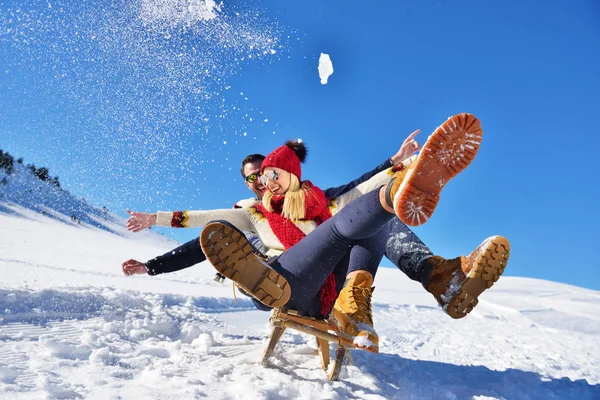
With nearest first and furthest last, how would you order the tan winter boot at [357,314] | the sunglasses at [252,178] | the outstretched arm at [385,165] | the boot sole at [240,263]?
the boot sole at [240,263] < the tan winter boot at [357,314] < the outstretched arm at [385,165] < the sunglasses at [252,178]

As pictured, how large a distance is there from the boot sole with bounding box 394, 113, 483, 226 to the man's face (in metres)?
1.57

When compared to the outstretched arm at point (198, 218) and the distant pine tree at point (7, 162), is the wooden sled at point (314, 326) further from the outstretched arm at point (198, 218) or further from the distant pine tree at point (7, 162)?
the distant pine tree at point (7, 162)

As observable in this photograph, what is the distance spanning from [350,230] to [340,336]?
0.53 meters

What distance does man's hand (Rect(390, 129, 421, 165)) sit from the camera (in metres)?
2.53

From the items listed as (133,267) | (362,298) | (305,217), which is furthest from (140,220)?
(362,298)

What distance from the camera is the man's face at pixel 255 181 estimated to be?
2.86 metres

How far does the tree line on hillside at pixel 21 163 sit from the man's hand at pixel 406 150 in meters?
28.5

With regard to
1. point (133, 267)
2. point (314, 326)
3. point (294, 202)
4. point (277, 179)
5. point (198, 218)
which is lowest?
point (314, 326)

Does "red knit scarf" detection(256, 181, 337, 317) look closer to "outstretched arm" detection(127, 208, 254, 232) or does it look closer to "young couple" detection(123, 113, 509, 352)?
"young couple" detection(123, 113, 509, 352)

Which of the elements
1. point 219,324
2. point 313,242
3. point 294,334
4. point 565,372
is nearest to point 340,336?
point 313,242

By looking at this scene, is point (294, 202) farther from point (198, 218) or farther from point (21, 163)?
point (21, 163)

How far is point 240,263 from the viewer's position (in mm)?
1523

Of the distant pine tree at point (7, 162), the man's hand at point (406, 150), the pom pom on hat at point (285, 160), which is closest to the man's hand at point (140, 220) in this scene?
the pom pom on hat at point (285, 160)

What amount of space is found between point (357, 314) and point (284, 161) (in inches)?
39.3
